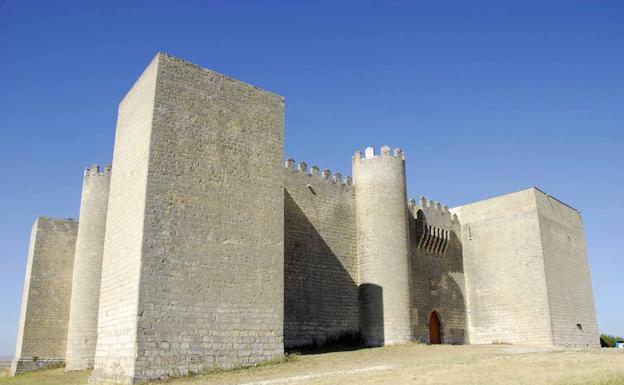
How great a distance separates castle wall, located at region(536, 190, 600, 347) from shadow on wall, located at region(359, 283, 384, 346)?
24.9 feet

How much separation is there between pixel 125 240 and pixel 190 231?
Result: 1594 mm

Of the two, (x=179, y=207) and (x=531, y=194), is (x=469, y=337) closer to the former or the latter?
(x=531, y=194)

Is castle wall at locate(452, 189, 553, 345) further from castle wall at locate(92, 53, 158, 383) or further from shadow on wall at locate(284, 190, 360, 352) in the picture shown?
castle wall at locate(92, 53, 158, 383)

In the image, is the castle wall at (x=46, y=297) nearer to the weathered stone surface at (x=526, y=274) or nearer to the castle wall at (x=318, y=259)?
the castle wall at (x=318, y=259)

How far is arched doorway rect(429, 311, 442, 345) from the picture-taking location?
23.2m

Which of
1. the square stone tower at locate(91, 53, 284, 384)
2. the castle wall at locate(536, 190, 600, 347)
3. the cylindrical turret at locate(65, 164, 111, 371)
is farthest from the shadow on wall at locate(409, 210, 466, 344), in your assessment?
the cylindrical turret at locate(65, 164, 111, 371)

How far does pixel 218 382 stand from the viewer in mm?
11922

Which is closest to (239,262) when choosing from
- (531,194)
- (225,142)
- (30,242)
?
(225,142)

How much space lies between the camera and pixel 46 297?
2198cm

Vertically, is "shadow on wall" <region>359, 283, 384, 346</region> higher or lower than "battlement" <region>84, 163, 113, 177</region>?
lower

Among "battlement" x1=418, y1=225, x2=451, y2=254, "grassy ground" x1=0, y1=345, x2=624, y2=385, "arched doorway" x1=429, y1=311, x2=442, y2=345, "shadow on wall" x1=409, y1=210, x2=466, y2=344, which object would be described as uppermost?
"battlement" x1=418, y1=225, x2=451, y2=254

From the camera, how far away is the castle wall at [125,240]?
1278 centimetres

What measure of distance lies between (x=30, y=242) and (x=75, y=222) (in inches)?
82.6

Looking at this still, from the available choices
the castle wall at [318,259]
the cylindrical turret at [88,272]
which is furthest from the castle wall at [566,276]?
the cylindrical turret at [88,272]
